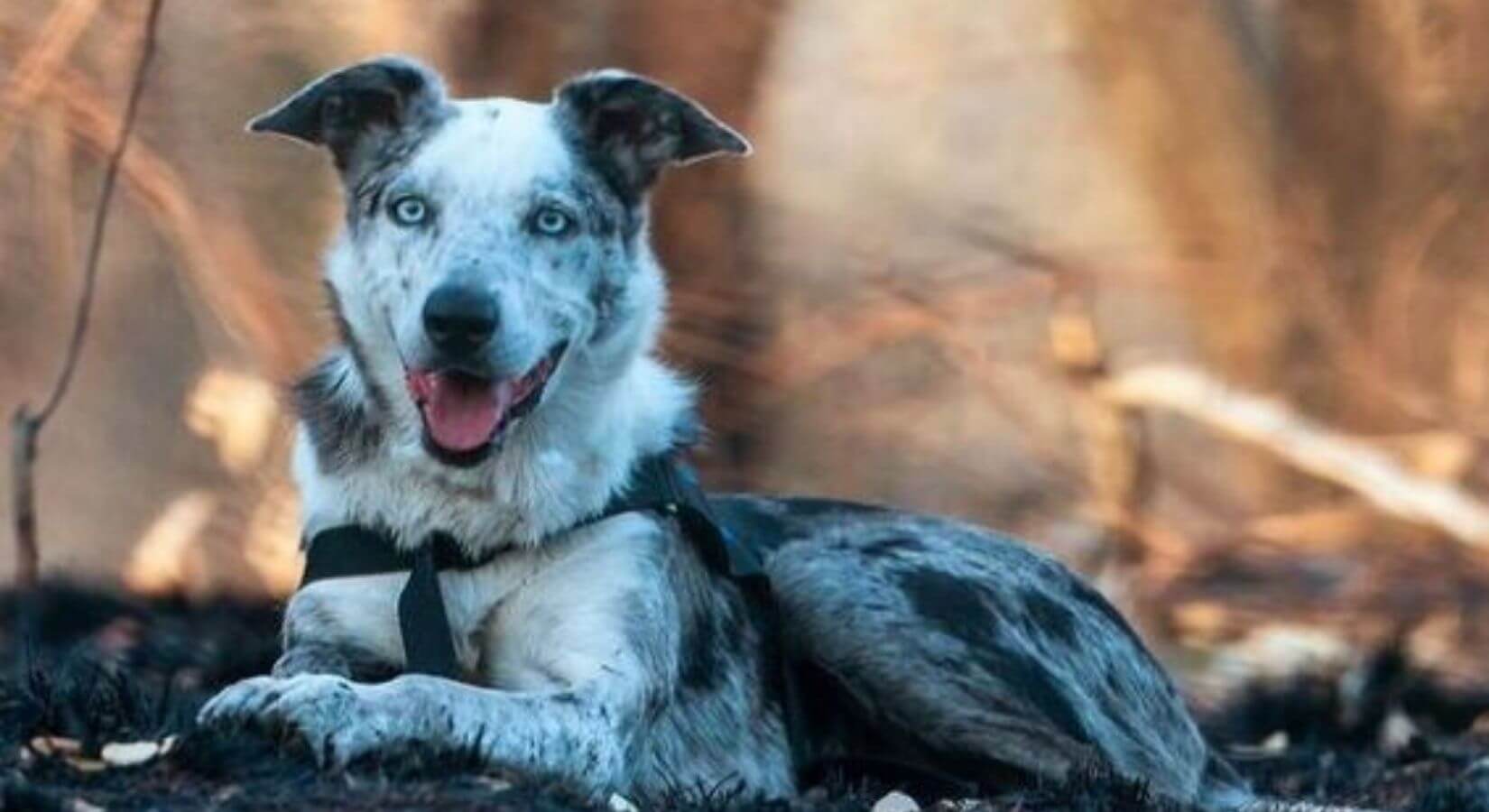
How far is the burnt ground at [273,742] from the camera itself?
688cm

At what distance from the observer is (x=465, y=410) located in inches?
301

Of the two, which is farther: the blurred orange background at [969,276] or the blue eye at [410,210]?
the blurred orange background at [969,276]

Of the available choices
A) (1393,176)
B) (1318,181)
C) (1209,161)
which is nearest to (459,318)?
(1209,161)

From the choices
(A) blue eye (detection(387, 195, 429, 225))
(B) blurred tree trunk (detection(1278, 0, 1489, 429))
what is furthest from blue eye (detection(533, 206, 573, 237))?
(B) blurred tree trunk (detection(1278, 0, 1489, 429))

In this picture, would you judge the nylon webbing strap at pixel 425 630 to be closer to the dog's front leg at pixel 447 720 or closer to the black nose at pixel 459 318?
the dog's front leg at pixel 447 720

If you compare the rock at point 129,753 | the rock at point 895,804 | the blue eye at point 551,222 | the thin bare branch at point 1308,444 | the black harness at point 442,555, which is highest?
the blue eye at point 551,222

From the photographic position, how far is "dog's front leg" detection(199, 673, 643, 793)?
276 inches

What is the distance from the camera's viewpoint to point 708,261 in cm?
1539

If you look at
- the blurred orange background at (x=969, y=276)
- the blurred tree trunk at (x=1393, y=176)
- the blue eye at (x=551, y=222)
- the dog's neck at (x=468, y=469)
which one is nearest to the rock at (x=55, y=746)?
the dog's neck at (x=468, y=469)

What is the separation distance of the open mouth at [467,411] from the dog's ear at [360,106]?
0.68 m

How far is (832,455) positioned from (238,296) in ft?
9.27

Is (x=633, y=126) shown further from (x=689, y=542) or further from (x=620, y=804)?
(x=620, y=804)

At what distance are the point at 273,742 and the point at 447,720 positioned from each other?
0.34 m

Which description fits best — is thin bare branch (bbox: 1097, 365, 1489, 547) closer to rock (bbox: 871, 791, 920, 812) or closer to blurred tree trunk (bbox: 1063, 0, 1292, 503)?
blurred tree trunk (bbox: 1063, 0, 1292, 503)
